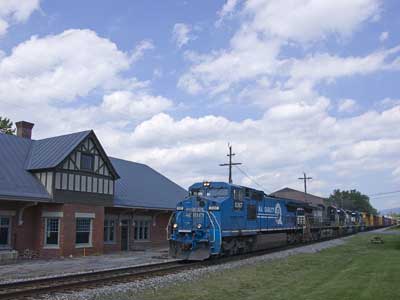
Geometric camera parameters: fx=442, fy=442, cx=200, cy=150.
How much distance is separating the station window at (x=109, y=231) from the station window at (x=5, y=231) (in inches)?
275

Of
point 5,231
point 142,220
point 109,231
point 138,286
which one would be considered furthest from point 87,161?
point 138,286

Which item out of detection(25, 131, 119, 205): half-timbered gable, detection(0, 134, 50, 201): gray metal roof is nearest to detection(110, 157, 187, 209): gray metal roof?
detection(25, 131, 119, 205): half-timbered gable

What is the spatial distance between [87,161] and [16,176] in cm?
416

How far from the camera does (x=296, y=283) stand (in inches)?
515

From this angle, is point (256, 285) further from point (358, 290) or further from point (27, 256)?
point (27, 256)

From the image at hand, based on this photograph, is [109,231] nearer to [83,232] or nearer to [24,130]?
[83,232]

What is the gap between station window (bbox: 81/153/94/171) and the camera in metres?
25.7

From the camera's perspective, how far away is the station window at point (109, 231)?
1117 inches

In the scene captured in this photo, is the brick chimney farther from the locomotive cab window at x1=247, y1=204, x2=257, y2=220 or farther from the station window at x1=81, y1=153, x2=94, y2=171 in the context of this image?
the locomotive cab window at x1=247, y1=204, x2=257, y2=220

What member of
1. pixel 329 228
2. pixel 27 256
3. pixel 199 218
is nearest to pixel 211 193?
pixel 199 218

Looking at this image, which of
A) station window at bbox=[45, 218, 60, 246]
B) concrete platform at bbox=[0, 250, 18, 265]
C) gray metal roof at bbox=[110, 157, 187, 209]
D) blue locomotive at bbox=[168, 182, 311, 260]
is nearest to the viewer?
blue locomotive at bbox=[168, 182, 311, 260]

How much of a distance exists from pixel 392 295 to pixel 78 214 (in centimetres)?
1818

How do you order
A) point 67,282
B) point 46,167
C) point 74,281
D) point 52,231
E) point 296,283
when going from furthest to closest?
1. point 52,231
2. point 46,167
3. point 74,281
4. point 67,282
5. point 296,283

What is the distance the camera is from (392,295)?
10.7m
